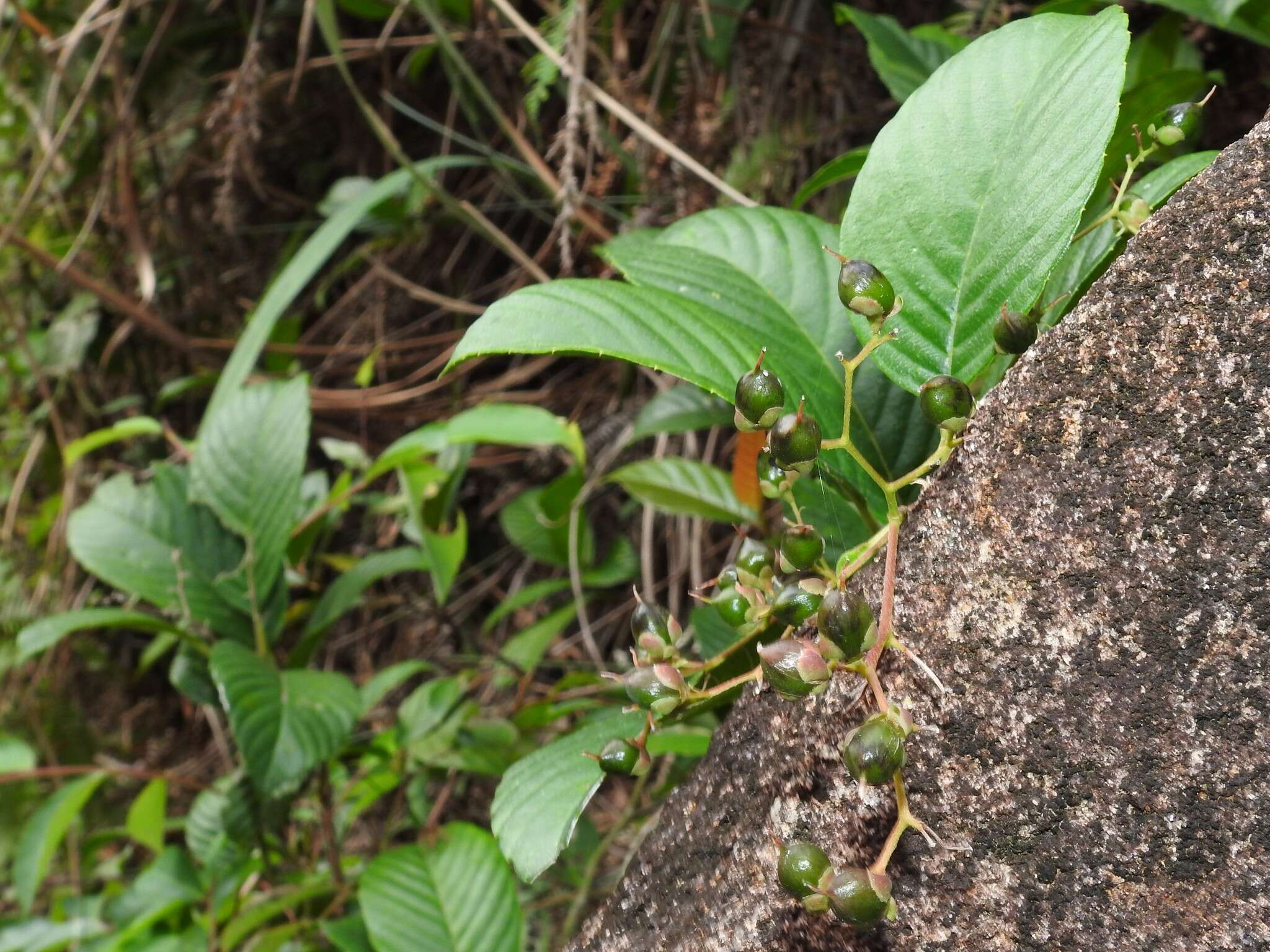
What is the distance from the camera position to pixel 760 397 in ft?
1.42

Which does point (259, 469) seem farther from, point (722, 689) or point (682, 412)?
point (722, 689)

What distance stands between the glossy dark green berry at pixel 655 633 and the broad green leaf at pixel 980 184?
0.57 ft

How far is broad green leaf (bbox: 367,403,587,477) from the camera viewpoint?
1069 millimetres

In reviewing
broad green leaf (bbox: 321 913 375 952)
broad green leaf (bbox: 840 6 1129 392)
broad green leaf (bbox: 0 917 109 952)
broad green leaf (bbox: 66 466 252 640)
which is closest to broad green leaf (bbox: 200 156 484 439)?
broad green leaf (bbox: 66 466 252 640)

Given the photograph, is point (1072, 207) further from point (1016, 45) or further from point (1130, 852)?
point (1130, 852)

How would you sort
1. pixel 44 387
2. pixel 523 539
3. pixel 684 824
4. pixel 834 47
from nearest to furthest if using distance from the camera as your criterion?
pixel 684 824 < pixel 834 47 < pixel 523 539 < pixel 44 387

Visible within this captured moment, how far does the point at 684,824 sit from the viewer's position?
1.61 feet

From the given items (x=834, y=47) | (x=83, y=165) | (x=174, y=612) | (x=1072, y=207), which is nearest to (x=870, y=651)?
(x=1072, y=207)

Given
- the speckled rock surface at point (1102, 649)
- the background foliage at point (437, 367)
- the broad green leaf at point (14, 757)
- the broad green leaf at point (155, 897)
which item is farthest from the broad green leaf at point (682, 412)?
the broad green leaf at point (14, 757)

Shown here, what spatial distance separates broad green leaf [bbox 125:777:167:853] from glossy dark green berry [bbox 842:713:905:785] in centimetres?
127

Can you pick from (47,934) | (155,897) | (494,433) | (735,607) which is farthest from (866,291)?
(47,934)

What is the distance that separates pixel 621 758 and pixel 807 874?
116 mm

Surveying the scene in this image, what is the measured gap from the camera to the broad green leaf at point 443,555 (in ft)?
3.96

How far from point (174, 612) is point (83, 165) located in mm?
1329
